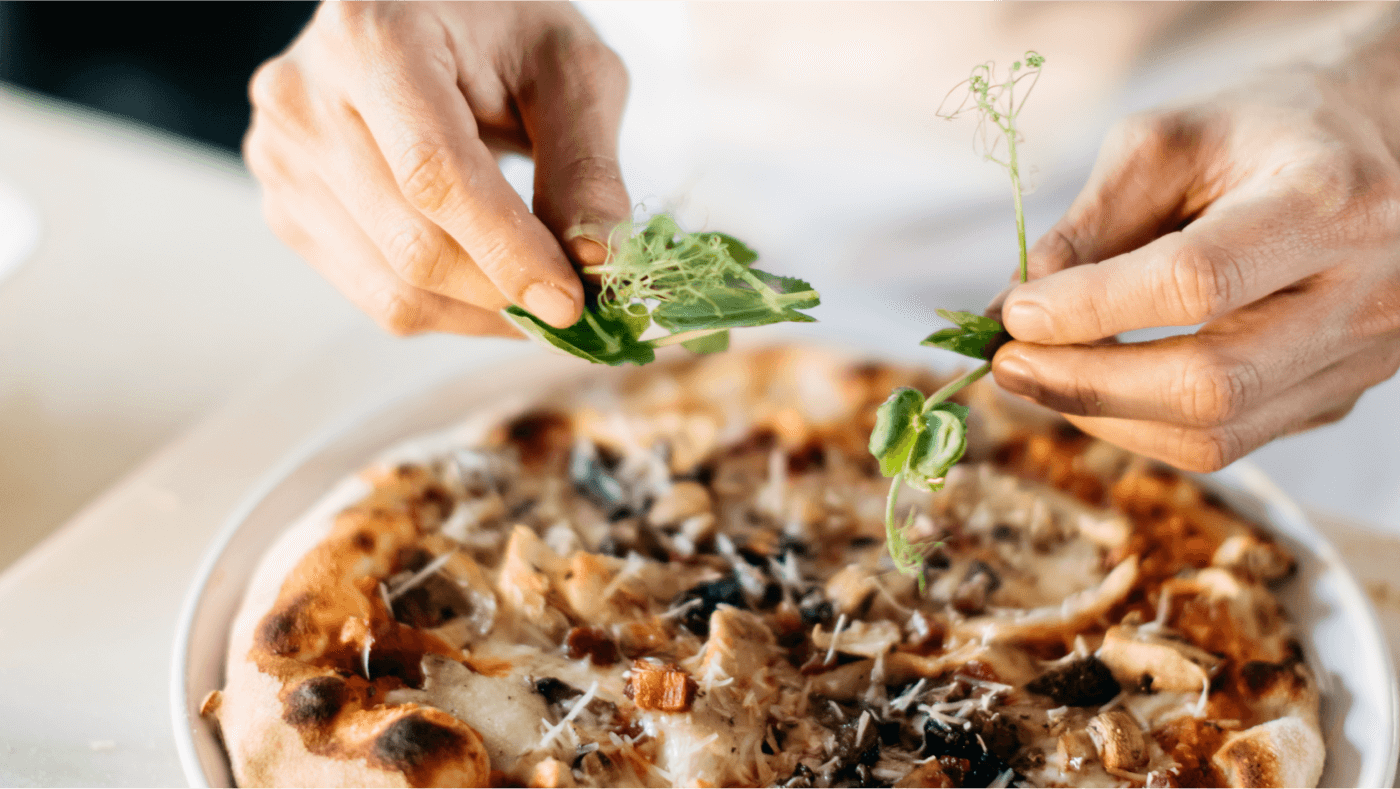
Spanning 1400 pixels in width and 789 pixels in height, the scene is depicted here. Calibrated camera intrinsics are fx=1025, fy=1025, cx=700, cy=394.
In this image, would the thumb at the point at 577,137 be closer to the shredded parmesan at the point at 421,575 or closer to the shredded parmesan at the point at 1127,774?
the shredded parmesan at the point at 421,575

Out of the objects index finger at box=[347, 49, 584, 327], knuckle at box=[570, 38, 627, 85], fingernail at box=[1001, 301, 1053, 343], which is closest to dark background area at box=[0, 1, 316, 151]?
knuckle at box=[570, 38, 627, 85]

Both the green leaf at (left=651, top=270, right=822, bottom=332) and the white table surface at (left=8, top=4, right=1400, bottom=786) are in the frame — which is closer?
the green leaf at (left=651, top=270, right=822, bottom=332)

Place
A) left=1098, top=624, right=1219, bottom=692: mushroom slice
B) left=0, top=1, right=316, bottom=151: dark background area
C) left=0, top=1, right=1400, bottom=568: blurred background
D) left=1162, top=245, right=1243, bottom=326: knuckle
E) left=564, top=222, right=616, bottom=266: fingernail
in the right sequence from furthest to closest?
left=0, top=1, right=316, bottom=151: dark background area
left=0, top=1, right=1400, bottom=568: blurred background
left=1098, top=624, right=1219, bottom=692: mushroom slice
left=564, top=222, right=616, bottom=266: fingernail
left=1162, top=245, right=1243, bottom=326: knuckle

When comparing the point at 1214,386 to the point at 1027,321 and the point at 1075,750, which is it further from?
the point at 1075,750

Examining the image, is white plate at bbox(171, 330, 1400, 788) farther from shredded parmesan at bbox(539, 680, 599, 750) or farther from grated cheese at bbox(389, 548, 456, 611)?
shredded parmesan at bbox(539, 680, 599, 750)

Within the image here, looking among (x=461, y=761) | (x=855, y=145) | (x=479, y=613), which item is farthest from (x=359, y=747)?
(x=855, y=145)

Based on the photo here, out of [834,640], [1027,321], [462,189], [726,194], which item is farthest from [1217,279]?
[726,194]

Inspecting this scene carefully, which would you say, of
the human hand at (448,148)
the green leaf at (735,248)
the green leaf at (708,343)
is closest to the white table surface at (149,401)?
the human hand at (448,148)

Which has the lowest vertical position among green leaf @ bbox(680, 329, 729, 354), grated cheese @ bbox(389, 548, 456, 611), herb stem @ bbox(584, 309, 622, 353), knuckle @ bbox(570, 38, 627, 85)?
grated cheese @ bbox(389, 548, 456, 611)
